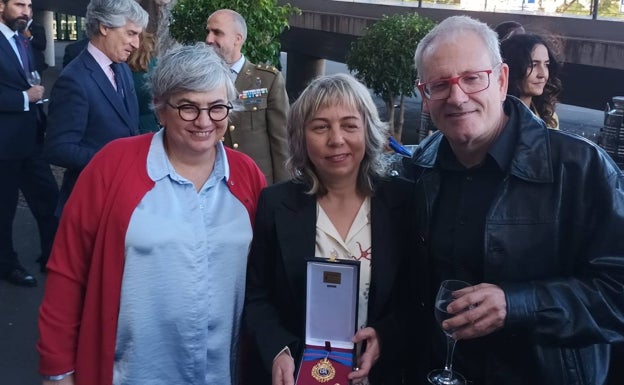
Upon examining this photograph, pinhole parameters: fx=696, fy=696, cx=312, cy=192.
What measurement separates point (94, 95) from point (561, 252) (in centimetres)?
278

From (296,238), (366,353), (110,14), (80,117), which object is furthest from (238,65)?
(366,353)

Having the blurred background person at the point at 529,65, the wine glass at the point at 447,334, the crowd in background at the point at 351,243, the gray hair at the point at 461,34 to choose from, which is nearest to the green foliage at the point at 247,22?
the blurred background person at the point at 529,65

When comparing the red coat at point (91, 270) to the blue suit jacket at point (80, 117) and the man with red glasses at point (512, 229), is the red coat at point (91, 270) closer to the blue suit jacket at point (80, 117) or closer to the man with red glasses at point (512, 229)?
the man with red glasses at point (512, 229)

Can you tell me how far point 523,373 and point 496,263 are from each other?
1.17ft

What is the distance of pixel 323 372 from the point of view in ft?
7.16

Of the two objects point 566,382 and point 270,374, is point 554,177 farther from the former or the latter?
point 270,374

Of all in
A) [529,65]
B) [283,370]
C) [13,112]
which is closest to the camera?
[283,370]

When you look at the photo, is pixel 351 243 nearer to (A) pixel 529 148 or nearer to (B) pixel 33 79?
(A) pixel 529 148

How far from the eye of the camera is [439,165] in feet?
7.55

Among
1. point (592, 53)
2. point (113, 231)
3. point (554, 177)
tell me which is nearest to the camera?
point (554, 177)

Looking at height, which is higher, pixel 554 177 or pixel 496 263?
pixel 554 177

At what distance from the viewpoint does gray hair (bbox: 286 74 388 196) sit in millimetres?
2398

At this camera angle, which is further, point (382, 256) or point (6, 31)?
point (6, 31)

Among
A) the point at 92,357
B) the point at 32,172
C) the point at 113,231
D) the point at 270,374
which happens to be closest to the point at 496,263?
the point at 270,374
